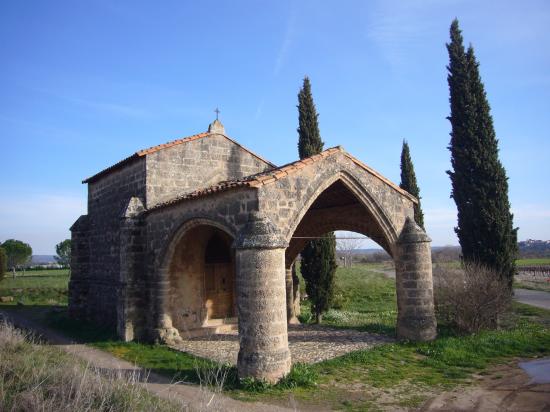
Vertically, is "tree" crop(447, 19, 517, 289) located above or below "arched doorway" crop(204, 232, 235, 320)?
above

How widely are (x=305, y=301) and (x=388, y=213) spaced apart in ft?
36.4

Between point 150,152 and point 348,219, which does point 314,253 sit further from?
point 150,152

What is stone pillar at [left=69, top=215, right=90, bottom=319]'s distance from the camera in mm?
15328

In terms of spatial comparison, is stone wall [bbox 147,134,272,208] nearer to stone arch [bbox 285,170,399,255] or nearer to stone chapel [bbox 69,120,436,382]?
stone chapel [bbox 69,120,436,382]

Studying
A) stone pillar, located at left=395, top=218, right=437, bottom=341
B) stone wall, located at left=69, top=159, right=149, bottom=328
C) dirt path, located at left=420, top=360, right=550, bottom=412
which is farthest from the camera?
stone wall, located at left=69, top=159, right=149, bottom=328

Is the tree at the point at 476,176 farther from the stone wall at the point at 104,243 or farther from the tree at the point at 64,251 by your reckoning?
the tree at the point at 64,251

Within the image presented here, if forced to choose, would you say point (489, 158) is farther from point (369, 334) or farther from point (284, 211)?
point (284, 211)

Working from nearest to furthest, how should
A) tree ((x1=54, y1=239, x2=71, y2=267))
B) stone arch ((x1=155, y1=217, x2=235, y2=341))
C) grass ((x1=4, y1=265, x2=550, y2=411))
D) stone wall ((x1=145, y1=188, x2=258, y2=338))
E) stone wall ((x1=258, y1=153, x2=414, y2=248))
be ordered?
grass ((x1=4, y1=265, x2=550, y2=411))
stone wall ((x1=258, y1=153, x2=414, y2=248))
stone wall ((x1=145, y1=188, x2=258, y2=338))
stone arch ((x1=155, y1=217, x2=235, y2=341))
tree ((x1=54, y1=239, x2=71, y2=267))

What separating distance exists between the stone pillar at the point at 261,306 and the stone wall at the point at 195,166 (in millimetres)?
5441

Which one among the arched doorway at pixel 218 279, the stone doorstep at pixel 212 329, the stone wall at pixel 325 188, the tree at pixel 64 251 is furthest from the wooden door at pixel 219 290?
the tree at pixel 64 251

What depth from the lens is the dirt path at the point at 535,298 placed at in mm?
18081

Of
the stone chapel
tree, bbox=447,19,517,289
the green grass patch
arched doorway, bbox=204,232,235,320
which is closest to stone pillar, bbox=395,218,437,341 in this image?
the stone chapel

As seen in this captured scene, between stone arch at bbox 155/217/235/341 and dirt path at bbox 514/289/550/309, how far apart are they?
1366 cm

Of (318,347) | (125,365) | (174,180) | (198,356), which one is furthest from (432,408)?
(174,180)
